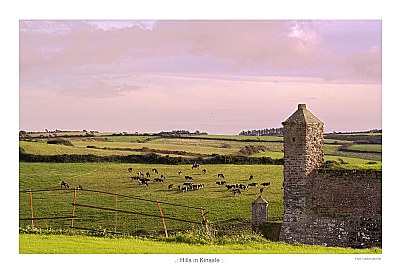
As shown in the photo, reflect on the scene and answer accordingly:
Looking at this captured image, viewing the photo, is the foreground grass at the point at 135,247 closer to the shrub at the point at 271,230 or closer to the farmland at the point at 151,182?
the shrub at the point at 271,230

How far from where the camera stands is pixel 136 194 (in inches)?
1021

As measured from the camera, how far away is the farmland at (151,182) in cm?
2331

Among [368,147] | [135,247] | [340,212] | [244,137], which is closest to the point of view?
[135,247]

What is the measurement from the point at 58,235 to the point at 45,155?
7036mm

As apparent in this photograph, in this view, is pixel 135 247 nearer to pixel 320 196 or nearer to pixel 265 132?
pixel 320 196

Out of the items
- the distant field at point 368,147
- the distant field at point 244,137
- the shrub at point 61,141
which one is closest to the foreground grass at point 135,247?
the distant field at point 368,147

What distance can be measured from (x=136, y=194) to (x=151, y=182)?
84cm

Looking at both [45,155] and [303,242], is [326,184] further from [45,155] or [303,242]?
[45,155]

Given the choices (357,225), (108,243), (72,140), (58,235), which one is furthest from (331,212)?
(72,140)

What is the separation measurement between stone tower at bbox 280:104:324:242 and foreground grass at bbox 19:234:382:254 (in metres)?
2.43

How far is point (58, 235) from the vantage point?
17.4 meters

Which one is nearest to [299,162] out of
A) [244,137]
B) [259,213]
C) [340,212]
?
[340,212]
